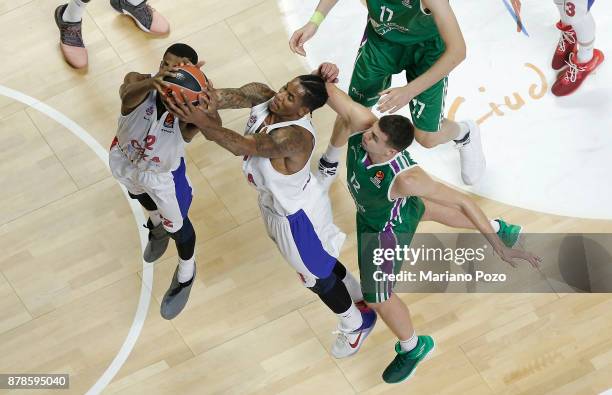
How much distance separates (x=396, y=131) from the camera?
514 centimetres

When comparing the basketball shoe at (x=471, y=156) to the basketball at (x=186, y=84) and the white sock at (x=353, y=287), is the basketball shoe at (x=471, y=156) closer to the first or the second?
the white sock at (x=353, y=287)

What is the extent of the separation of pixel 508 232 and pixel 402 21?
1.59m

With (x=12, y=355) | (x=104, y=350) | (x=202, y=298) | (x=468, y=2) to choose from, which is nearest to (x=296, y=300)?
(x=202, y=298)

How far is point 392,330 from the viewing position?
5.86 meters

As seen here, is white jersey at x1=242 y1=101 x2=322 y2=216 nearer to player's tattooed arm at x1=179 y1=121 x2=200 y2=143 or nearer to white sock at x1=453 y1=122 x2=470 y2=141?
player's tattooed arm at x1=179 y1=121 x2=200 y2=143

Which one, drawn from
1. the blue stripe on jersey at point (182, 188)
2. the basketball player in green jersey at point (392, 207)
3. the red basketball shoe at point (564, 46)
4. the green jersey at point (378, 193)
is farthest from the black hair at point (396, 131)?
the red basketball shoe at point (564, 46)

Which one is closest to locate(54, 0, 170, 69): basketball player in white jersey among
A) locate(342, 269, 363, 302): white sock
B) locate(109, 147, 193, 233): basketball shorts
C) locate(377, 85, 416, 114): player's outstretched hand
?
locate(109, 147, 193, 233): basketball shorts

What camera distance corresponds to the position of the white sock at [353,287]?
6038mm

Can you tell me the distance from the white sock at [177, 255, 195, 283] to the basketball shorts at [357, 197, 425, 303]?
1.14 meters

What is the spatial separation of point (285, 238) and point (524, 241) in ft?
6.07

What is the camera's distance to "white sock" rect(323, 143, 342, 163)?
6.28 meters

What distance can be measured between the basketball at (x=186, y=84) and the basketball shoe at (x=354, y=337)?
195cm

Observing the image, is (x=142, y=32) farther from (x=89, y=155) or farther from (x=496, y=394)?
(x=496, y=394)

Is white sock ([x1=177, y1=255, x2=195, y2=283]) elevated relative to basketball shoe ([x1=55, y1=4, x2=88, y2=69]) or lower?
lower
